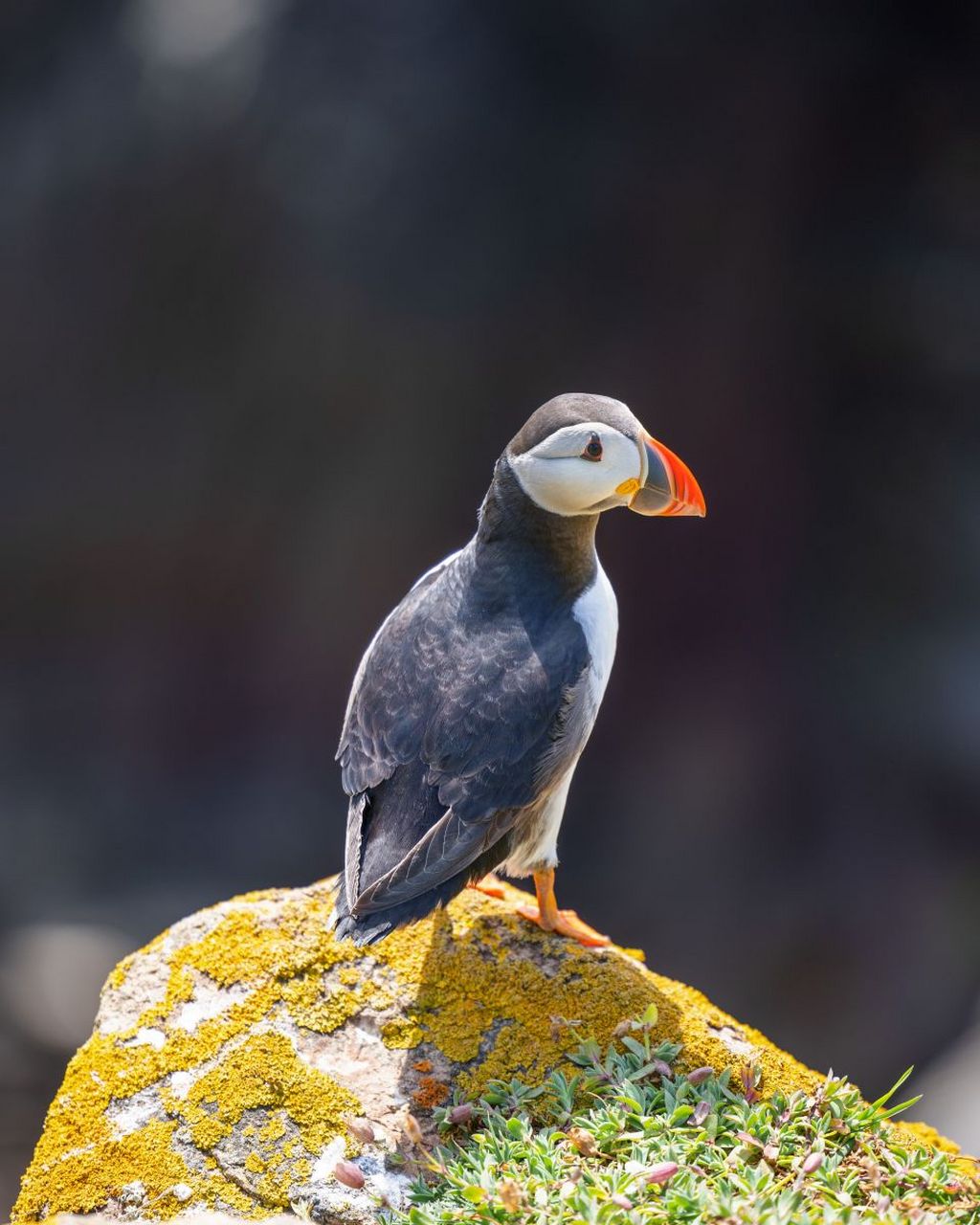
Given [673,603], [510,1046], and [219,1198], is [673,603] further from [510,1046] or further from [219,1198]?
[219,1198]

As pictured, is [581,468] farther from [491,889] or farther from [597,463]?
[491,889]

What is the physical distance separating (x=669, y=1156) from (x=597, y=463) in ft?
5.70

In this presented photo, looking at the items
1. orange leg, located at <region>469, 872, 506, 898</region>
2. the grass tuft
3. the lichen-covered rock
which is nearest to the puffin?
orange leg, located at <region>469, 872, 506, 898</region>

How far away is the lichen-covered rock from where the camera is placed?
2.90 m

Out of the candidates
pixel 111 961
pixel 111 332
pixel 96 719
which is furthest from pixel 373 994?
pixel 111 332

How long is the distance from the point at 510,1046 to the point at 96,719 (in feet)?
16.6

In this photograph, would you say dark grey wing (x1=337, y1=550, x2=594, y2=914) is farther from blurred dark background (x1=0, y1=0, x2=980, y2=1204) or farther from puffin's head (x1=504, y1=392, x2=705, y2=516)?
blurred dark background (x1=0, y1=0, x2=980, y2=1204)

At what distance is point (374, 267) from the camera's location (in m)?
7.29

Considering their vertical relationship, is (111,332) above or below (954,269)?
below

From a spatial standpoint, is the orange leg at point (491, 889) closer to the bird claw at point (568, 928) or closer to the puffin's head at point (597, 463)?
the bird claw at point (568, 928)

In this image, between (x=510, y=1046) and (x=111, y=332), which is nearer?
(x=510, y=1046)

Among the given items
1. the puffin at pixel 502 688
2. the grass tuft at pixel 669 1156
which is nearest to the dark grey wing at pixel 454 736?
Answer: the puffin at pixel 502 688

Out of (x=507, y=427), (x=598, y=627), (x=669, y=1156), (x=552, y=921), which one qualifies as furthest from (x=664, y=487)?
(x=507, y=427)

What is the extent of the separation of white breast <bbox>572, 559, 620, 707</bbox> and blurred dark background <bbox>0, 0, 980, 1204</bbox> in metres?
3.72
